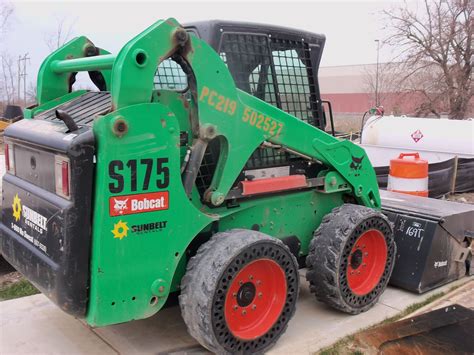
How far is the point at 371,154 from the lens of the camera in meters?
12.2

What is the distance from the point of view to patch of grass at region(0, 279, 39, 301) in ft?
16.1

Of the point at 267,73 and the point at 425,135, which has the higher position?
the point at 267,73

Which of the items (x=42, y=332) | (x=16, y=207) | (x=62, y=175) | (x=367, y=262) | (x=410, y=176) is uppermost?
(x=62, y=175)

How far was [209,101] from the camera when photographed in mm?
3271

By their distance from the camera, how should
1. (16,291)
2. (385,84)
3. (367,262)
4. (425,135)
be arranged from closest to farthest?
1. (367,262)
2. (16,291)
3. (425,135)
4. (385,84)

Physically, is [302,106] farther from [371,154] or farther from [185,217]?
[371,154]

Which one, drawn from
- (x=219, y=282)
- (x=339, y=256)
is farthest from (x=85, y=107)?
(x=339, y=256)

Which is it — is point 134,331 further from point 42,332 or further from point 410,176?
point 410,176

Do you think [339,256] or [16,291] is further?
[16,291]

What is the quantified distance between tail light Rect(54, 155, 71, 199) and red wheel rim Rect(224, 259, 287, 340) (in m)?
1.25

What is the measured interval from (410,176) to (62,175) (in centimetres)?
531

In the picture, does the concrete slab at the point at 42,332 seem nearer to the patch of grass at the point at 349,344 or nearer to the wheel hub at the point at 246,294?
the wheel hub at the point at 246,294

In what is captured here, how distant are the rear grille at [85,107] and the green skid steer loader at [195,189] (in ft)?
0.07

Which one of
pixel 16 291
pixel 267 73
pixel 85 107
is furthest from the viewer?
pixel 16 291
